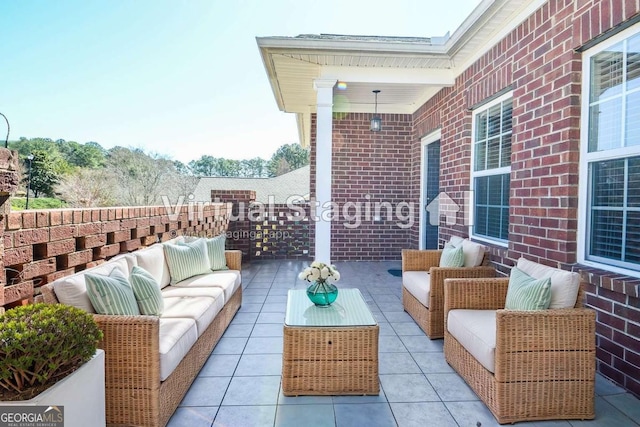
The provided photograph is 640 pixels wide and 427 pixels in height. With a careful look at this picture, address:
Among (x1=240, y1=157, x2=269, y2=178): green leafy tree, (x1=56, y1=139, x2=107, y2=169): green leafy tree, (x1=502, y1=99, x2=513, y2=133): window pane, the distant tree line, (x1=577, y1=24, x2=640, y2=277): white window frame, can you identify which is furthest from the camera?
(x1=240, y1=157, x2=269, y2=178): green leafy tree

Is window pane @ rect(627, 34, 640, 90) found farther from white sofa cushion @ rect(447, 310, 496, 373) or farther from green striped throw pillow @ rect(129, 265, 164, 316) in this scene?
green striped throw pillow @ rect(129, 265, 164, 316)

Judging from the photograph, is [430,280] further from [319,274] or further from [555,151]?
[555,151]

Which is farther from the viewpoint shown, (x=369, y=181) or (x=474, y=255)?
(x=369, y=181)

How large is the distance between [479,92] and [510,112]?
55 cm

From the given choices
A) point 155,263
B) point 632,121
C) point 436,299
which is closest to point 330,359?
point 436,299

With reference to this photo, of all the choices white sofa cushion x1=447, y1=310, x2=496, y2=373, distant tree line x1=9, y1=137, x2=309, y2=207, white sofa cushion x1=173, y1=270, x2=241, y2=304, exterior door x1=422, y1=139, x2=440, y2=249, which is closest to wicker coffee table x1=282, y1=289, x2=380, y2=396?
white sofa cushion x1=447, y1=310, x2=496, y2=373

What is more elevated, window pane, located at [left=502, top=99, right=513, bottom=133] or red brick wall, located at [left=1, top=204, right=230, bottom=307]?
window pane, located at [left=502, top=99, right=513, bottom=133]

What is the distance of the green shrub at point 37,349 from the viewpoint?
4.06 ft

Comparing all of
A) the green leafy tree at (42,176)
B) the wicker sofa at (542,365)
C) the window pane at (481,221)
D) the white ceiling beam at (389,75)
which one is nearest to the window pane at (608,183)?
the wicker sofa at (542,365)

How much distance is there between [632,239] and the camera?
226 cm

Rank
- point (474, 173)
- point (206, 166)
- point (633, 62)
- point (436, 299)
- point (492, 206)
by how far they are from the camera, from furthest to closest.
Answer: point (206, 166) < point (474, 173) < point (492, 206) < point (436, 299) < point (633, 62)

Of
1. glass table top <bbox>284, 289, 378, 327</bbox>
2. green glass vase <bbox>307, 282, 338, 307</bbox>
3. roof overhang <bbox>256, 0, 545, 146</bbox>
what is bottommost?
glass table top <bbox>284, 289, 378, 327</bbox>

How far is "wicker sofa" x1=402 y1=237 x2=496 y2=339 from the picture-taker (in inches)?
121

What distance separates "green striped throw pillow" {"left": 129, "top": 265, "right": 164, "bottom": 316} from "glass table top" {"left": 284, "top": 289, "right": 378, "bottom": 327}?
2.84 ft
